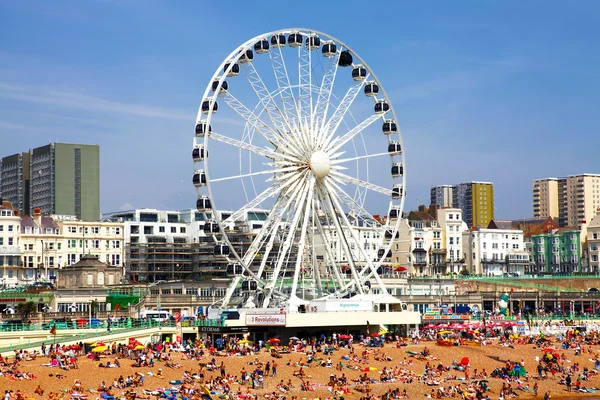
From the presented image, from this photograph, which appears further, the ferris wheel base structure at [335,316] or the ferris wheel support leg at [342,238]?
the ferris wheel support leg at [342,238]

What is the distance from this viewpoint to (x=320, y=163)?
70.2m

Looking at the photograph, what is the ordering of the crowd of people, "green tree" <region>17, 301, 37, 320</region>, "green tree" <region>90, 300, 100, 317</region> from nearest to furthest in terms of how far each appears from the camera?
the crowd of people → "green tree" <region>17, 301, 37, 320</region> → "green tree" <region>90, 300, 100, 317</region>

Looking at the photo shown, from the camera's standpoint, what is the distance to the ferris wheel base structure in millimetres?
68625

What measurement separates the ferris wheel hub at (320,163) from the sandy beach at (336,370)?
11.4 m

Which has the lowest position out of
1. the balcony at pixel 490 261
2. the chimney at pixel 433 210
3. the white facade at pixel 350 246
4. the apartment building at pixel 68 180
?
the balcony at pixel 490 261

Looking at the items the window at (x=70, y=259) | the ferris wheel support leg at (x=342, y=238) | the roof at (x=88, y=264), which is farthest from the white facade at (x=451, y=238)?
the ferris wheel support leg at (x=342, y=238)

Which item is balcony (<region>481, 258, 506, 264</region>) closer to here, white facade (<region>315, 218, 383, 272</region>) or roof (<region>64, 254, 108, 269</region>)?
white facade (<region>315, 218, 383, 272</region>)

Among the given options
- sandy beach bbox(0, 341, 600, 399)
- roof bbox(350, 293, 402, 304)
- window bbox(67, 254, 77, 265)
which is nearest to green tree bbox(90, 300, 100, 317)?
roof bbox(350, 293, 402, 304)

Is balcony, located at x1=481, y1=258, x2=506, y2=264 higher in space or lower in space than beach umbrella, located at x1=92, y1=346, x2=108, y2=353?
higher

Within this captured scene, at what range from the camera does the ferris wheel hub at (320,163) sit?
2753 inches

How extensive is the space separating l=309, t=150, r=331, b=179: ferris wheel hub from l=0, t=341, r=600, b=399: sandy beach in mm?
11364

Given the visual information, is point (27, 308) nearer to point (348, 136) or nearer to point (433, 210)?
point (348, 136)

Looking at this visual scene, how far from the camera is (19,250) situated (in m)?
103

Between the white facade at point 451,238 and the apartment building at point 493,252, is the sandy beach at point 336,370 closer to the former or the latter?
the white facade at point 451,238
